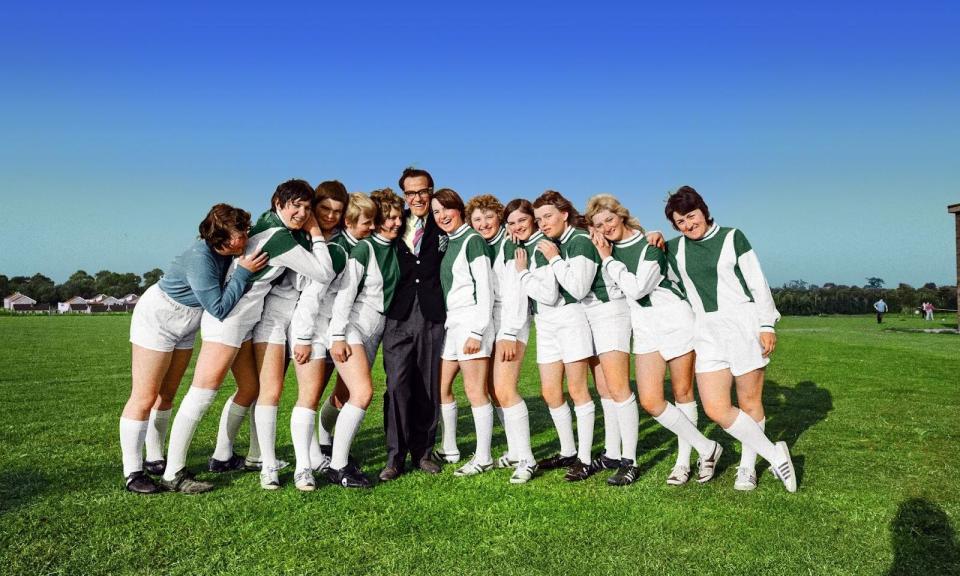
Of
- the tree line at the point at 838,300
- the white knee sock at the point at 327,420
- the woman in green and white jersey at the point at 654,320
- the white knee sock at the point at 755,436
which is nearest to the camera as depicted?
the white knee sock at the point at 755,436

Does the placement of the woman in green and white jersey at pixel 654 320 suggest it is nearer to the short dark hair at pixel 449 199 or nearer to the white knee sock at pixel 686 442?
the white knee sock at pixel 686 442

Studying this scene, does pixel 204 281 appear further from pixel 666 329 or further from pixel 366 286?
pixel 666 329

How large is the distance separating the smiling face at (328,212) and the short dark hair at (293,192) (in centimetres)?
25

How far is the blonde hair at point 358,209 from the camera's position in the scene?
18.5 ft

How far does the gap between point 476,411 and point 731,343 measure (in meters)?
2.15

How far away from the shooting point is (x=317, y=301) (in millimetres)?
5324

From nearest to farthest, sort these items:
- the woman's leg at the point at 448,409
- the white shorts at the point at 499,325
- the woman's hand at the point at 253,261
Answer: the woman's hand at the point at 253,261 → the white shorts at the point at 499,325 → the woman's leg at the point at 448,409

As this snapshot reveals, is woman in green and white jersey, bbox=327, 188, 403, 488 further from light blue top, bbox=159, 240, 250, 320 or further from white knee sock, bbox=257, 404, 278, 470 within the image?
light blue top, bbox=159, 240, 250, 320

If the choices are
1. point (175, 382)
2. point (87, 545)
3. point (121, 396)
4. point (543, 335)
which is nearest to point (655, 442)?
point (543, 335)

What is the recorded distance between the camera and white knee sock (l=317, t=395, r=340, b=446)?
21.4 feet

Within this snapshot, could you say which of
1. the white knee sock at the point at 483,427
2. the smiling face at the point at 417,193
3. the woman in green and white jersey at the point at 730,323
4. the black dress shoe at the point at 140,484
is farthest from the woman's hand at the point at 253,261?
the woman in green and white jersey at the point at 730,323

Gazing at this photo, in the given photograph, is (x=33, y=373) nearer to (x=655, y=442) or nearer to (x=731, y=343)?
(x=655, y=442)

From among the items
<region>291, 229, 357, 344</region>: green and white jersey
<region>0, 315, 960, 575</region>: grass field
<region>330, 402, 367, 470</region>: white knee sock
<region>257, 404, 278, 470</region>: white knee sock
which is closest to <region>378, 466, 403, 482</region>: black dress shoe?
<region>0, 315, 960, 575</region>: grass field

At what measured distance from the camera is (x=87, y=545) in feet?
13.4
